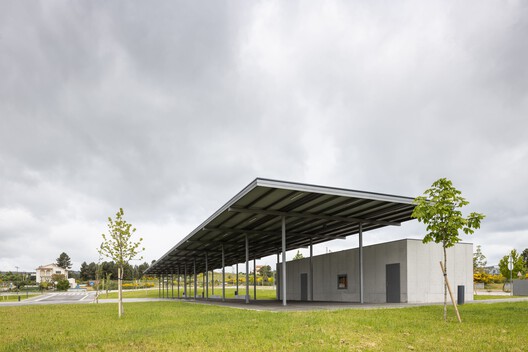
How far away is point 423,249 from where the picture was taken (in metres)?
26.2

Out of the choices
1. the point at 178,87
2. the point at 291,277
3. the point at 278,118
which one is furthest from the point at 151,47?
the point at 291,277

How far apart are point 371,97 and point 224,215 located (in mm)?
10988

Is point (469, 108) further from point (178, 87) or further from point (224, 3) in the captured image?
point (178, 87)

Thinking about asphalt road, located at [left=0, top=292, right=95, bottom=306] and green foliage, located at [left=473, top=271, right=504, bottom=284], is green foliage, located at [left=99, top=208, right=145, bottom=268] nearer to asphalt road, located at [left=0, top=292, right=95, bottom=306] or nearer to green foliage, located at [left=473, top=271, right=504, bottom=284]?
asphalt road, located at [left=0, top=292, right=95, bottom=306]

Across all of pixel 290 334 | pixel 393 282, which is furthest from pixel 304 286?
pixel 290 334

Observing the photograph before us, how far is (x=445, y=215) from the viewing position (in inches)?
589

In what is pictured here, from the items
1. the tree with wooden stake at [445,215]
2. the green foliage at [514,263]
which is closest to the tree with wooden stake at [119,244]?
the tree with wooden stake at [445,215]

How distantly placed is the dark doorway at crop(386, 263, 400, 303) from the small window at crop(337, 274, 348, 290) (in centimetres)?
512

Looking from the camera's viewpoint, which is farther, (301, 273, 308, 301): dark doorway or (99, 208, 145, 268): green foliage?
(301, 273, 308, 301): dark doorway

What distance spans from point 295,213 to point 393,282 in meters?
7.83

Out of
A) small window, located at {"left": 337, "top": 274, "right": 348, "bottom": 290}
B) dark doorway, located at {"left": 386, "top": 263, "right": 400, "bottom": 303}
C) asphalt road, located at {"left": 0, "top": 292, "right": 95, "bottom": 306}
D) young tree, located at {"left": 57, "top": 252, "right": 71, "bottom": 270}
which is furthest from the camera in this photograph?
young tree, located at {"left": 57, "top": 252, "right": 71, "bottom": 270}

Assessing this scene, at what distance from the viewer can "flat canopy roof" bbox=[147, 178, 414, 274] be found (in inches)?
788

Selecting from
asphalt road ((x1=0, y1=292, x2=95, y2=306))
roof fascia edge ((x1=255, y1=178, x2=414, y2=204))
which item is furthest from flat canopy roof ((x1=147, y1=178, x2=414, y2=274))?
asphalt road ((x1=0, y1=292, x2=95, y2=306))

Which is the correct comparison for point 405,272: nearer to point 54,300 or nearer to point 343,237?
point 343,237
